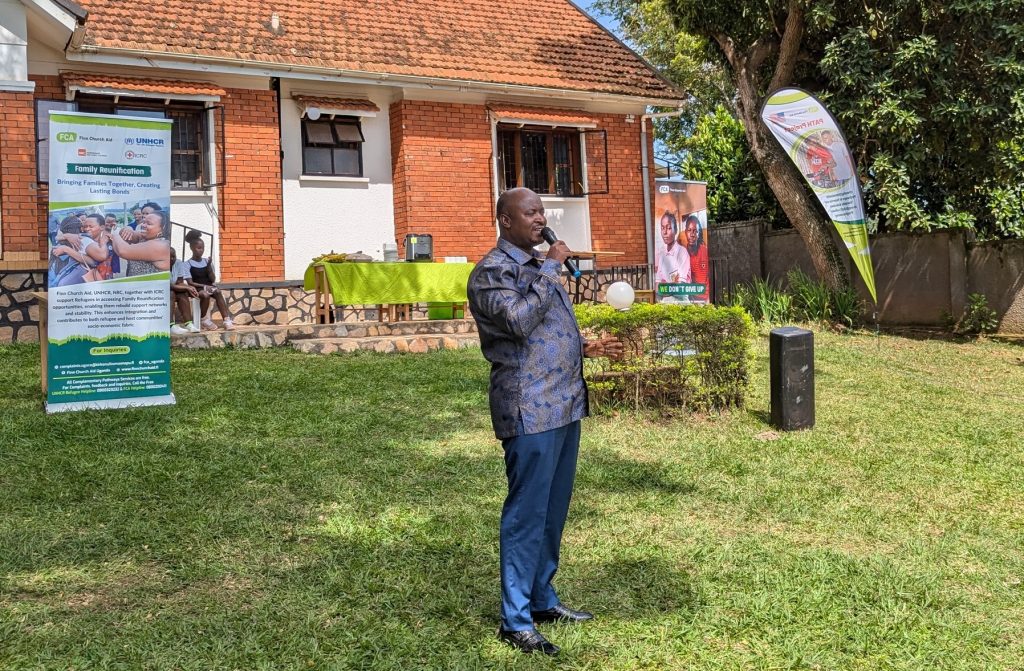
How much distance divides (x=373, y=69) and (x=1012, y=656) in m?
13.4

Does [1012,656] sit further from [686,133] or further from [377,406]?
[686,133]

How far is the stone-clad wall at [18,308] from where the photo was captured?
42.8ft

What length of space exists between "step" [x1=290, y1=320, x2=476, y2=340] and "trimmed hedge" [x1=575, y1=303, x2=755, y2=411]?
16.3ft

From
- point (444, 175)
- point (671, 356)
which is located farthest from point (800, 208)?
point (671, 356)

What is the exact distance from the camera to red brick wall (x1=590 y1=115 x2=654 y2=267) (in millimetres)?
17938

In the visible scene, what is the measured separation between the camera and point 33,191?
13.5m

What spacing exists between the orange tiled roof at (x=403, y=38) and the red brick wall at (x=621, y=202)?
2.78 feet

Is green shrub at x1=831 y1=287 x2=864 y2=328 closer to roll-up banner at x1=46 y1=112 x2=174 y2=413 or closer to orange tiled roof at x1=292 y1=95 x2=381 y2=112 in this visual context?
orange tiled roof at x1=292 y1=95 x2=381 y2=112

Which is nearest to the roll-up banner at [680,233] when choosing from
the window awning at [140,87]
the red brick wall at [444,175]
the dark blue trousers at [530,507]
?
the red brick wall at [444,175]

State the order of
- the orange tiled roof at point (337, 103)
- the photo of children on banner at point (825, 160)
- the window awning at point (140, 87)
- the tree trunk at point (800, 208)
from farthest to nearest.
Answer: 1. the tree trunk at point (800, 208)
2. the orange tiled roof at point (337, 103)
3. the window awning at point (140, 87)
4. the photo of children on banner at point (825, 160)

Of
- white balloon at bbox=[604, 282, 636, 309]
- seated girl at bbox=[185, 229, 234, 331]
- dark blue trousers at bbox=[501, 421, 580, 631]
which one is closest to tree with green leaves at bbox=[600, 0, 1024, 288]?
white balloon at bbox=[604, 282, 636, 309]

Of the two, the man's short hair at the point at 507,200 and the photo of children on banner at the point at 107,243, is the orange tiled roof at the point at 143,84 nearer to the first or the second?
the photo of children on banner at the point at 107,243

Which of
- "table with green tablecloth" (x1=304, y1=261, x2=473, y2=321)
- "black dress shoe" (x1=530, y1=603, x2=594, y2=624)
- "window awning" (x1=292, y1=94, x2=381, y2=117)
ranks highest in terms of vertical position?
"window awning" (x1=292, y1=94, x2=381, y2=117)

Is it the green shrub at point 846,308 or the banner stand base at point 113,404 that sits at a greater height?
the green shrub at point 846,308
